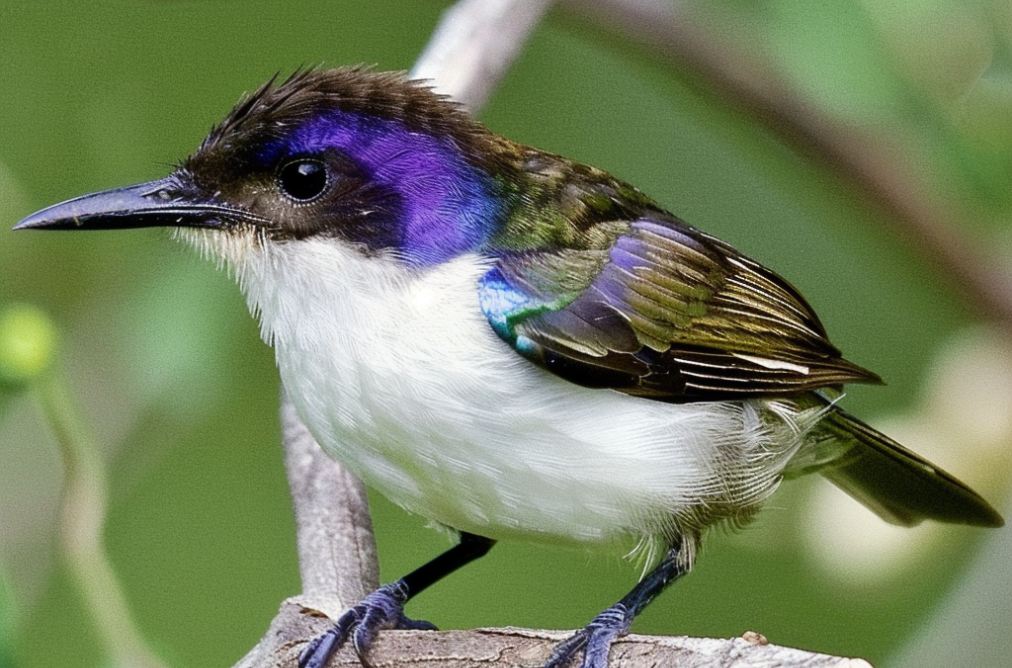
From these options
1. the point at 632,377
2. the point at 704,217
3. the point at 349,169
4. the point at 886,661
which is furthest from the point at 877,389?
the point at 349,169

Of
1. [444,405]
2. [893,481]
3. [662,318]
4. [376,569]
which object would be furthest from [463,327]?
[893,481]

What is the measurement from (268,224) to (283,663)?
0.97 m

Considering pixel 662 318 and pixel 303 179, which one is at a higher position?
pixel 662 318

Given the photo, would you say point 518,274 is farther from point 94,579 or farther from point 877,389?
point 877,389

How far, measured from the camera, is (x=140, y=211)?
10.7 feet

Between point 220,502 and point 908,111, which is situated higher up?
point 908,111

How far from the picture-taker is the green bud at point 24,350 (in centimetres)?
304

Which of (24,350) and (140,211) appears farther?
(140,211)

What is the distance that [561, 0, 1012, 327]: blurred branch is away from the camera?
457 cm

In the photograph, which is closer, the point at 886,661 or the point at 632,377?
the point at 632,377

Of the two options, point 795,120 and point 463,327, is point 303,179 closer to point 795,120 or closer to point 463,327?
point 463,327

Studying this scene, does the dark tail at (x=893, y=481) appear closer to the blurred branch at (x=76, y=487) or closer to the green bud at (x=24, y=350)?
the blurred branch at (x=76, y=487)

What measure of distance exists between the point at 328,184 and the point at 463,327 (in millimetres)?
418

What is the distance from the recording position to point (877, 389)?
641cm
